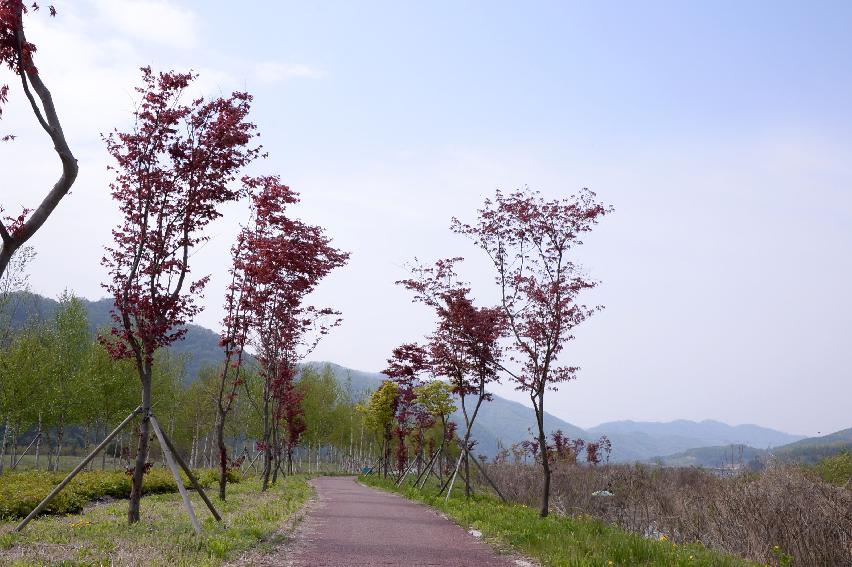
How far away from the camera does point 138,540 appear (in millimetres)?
8680

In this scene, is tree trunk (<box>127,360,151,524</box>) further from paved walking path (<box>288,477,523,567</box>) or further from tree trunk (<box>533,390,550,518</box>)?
tree trunk (<box>533,390,550,518</box>)

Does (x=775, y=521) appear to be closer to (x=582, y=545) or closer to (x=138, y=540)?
(x=582, y=545)

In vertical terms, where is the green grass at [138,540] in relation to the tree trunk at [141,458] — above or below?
below

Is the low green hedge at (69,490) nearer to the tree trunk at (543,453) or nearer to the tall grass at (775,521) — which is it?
the tree trunk at (543,453)

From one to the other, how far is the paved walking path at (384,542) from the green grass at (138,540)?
34.4 inches

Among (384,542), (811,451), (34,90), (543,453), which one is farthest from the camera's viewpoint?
(811,451)

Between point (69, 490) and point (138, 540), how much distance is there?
9341 millimetres

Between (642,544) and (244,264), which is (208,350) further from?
(642,544)

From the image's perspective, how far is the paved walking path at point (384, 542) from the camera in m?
9.07

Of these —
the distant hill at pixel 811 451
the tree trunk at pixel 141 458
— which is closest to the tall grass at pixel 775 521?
the distant hill at pixel 811 451

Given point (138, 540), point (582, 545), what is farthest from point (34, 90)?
point (582, 545)

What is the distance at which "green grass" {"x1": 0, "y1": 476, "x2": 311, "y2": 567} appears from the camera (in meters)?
7.47

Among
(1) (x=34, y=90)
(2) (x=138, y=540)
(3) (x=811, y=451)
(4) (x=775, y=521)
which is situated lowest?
(3) (x=811, y=451)

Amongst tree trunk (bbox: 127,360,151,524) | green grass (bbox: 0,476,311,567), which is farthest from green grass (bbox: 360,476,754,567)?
tree trunk (bbox: 127,360,151,524)
